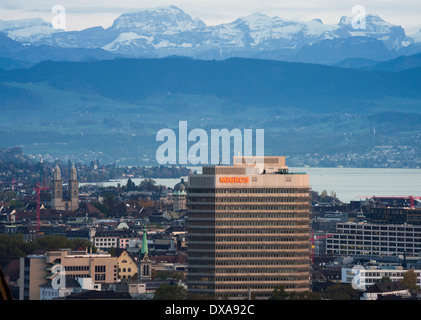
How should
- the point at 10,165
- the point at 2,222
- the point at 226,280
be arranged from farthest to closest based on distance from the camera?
1. the point at 10,165
2. the point at 2,222
3. the point at 226,280

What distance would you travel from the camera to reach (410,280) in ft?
182

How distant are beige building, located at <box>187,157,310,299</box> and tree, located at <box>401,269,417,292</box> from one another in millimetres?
8013

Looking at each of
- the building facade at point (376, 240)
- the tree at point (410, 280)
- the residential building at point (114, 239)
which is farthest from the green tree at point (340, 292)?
the residential building at point (114, 239)

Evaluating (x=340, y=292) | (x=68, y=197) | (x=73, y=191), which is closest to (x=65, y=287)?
(x=340, y=292)

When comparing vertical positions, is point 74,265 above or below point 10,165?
below

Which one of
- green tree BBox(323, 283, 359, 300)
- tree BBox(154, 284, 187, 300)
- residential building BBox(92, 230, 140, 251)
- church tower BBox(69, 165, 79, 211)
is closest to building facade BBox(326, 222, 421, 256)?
residential building BBox(92, 230, 140, 251)

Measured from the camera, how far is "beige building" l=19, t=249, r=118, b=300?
50406mm

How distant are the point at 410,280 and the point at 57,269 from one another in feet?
45.9

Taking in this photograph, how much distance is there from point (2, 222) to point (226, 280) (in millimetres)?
58989

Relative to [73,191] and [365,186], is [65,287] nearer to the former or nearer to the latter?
[73,191]

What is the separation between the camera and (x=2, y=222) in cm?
10212

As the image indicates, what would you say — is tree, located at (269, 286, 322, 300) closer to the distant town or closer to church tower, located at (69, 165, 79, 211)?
the distant town

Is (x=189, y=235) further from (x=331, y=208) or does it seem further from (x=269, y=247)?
(x=331, y=208)
